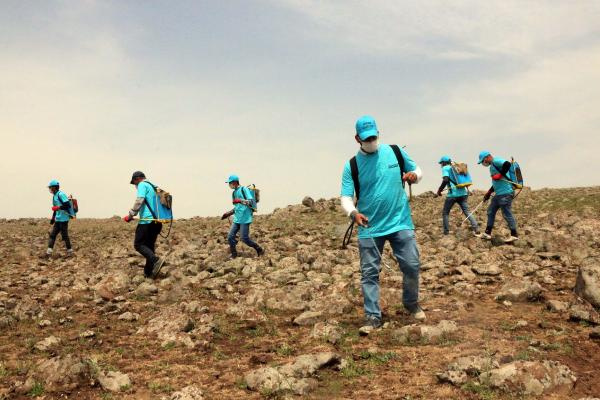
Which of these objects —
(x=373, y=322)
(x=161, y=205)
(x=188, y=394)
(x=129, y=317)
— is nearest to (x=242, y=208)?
(x=161, y=205)

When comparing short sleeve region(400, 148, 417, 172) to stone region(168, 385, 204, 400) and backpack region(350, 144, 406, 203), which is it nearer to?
backpack region(350, 144, 406, 203)

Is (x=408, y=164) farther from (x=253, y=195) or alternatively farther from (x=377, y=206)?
(x=253, y=195)

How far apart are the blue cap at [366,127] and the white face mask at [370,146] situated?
11cm

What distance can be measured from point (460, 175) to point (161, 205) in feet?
33.1

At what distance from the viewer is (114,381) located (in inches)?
217

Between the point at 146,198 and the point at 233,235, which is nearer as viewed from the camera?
the point at 146,198

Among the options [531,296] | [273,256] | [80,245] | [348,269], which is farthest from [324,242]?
[80,245]

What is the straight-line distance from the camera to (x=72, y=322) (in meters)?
8.59

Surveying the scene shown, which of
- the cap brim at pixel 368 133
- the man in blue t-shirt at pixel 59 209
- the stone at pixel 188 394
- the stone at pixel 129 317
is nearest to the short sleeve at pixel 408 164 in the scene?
the cap brim at pixel 368 133

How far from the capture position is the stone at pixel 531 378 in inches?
182

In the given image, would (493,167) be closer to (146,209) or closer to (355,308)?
(355,308)

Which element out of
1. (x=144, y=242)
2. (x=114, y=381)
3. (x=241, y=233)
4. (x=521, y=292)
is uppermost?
(x=241, y=233)

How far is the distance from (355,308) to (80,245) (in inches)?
637

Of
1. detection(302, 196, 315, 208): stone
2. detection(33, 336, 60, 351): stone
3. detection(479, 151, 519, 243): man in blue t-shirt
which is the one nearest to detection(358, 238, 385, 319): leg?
detection(33, 336, 60, 351): stone
